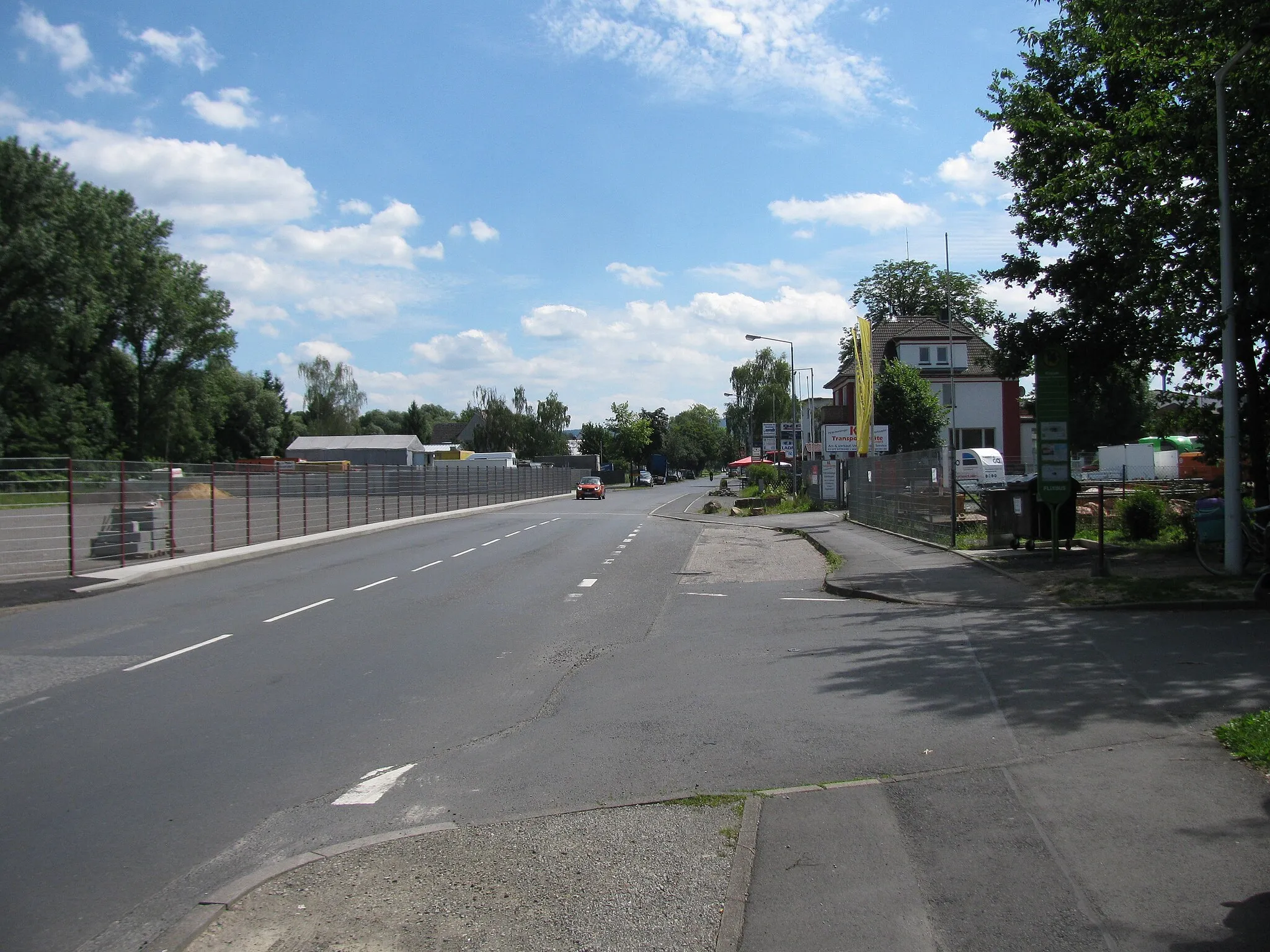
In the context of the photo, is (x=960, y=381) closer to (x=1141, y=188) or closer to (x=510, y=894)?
A: (x=1141, y=188)

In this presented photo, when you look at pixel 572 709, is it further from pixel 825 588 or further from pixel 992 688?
pixel 825 588

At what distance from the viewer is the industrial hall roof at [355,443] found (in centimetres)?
9912

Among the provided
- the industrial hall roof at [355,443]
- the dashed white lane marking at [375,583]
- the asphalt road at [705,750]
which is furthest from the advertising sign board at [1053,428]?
the industrial hall roof at [355,443]

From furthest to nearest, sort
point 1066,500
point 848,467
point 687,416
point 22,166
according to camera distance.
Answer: point 687,416, point 22,166, point 848,467, point 1066,500

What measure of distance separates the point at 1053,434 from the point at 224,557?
17.4 m

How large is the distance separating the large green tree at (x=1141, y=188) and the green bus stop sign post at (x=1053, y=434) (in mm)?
1262

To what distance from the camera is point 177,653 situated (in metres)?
10.9

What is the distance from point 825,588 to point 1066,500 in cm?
481

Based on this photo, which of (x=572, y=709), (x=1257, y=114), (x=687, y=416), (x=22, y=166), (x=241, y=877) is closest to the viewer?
(x=241, y=877)

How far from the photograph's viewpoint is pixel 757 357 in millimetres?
123500

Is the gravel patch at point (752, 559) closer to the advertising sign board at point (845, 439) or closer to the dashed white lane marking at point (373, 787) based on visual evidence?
the dashed white lane marking at point (373, 787)

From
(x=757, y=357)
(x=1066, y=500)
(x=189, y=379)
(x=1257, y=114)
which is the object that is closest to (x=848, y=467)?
(x=1066, y=500)

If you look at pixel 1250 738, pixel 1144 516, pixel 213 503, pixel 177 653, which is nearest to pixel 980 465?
pixel 1144 516

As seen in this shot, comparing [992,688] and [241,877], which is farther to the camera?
[992,688]
